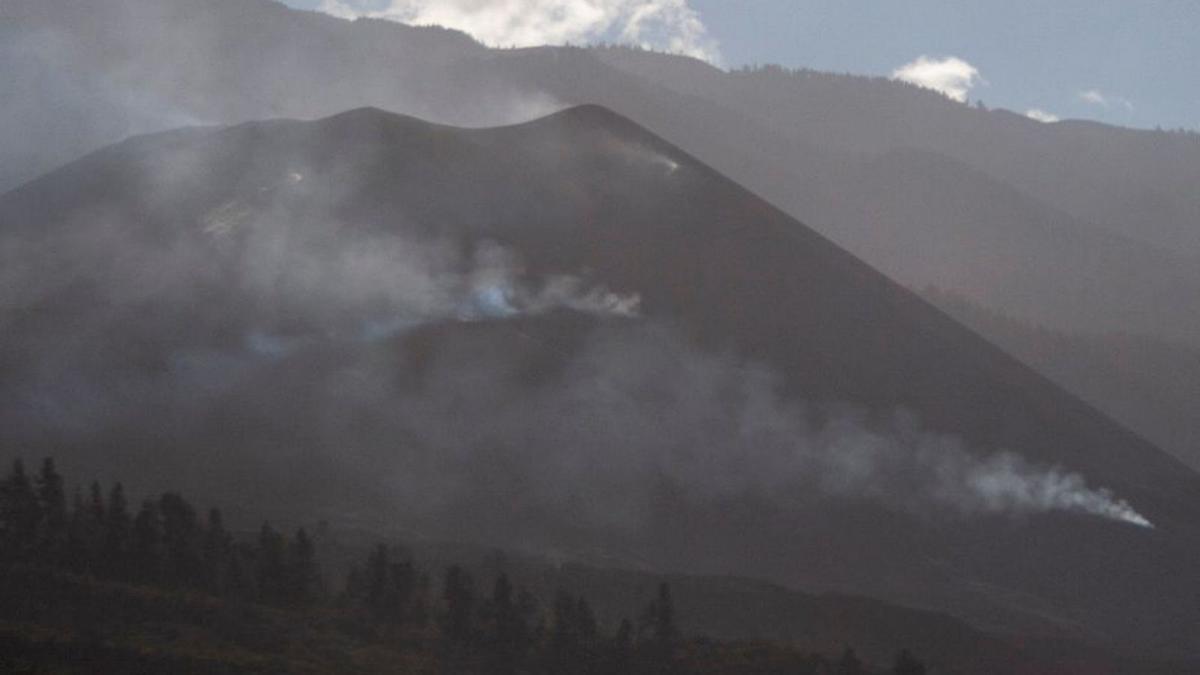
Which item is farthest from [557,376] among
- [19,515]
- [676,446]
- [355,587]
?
[19,515]

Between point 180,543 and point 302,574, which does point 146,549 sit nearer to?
point 180,543

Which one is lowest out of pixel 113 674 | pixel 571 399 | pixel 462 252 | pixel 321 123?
pixel 113 674

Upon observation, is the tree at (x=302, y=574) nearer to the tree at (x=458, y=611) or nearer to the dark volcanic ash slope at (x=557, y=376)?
the tree at (x=458, y=611)

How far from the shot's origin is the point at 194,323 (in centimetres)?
15225

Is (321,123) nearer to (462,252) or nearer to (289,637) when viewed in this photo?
(462,252)

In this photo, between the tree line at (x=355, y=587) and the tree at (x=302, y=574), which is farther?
the tree at (x=302, y=574)

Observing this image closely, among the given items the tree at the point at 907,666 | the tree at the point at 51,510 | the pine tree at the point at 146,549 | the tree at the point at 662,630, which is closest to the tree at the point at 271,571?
the pine tree at the point at 146,549

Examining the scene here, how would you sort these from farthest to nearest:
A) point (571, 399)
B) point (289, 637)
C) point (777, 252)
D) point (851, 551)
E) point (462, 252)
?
point (777, 252), point (462, 252), point (571, 399), point (851, 551), point (289, 637)

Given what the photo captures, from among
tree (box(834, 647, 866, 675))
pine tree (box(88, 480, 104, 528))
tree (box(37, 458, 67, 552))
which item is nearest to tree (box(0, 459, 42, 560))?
tree (box(37, 458, 67, 552))

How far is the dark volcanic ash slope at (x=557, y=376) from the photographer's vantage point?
130 meters

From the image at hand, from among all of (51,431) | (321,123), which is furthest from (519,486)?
(321,123)

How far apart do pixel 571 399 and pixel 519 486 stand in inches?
613

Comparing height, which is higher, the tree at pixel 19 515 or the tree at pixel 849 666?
the tree at pixel 19 515

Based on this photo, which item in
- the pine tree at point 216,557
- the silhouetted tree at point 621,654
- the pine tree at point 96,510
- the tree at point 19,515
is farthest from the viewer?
the pine tree at point 96,510
